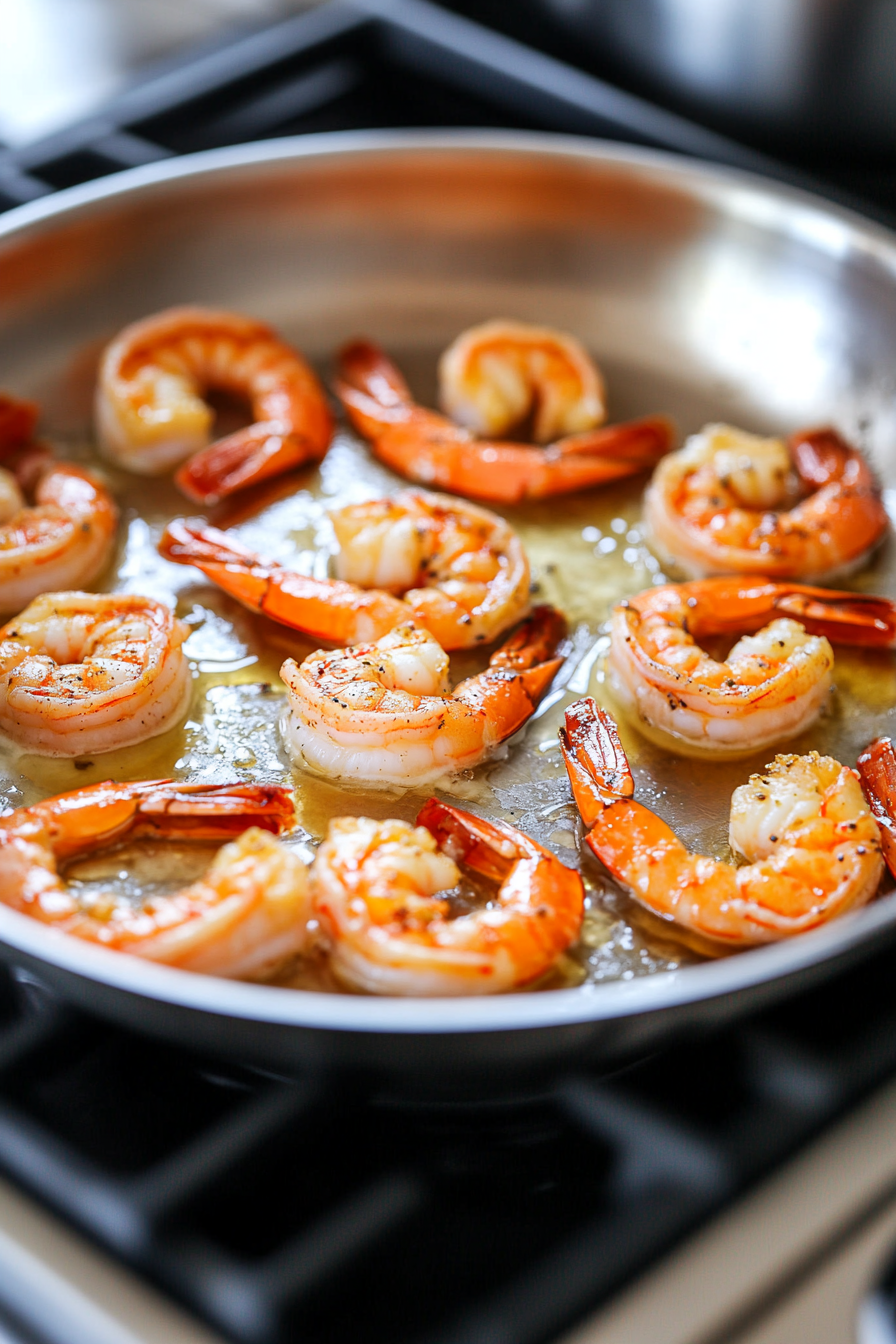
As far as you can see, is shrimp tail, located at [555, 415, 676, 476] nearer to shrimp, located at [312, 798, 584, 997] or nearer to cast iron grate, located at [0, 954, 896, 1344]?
shrimp, located at [312, 798, 584, 997]

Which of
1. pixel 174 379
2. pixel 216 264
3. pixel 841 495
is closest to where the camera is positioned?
pixel 841 495

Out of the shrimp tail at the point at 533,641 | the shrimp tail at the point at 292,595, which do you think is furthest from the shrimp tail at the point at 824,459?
the shrimp tail at the point at 292,595

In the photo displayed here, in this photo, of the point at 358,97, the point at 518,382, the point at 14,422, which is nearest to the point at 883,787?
the point at 518,382

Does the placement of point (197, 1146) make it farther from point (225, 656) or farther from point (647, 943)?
point (225, 656)

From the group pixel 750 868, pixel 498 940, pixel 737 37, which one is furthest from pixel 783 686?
pixel 737 37

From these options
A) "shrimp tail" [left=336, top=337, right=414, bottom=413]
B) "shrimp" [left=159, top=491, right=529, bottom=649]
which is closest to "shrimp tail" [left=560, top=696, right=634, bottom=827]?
"shrimp" [left=159, top=491, right=529, bottom=649]
